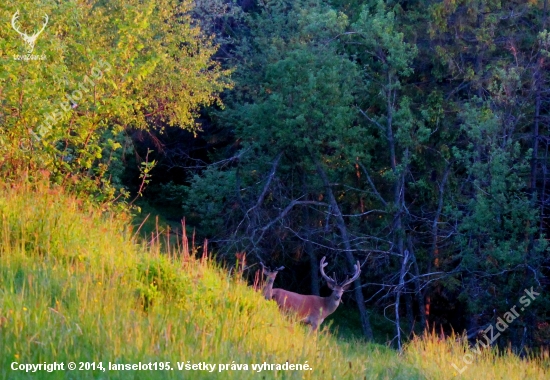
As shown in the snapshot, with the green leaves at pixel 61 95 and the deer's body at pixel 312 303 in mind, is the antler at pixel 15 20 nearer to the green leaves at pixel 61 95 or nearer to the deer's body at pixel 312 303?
the green leaves at pixel 61 95

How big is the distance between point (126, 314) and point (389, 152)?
14456 mm

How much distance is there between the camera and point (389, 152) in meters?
19.8

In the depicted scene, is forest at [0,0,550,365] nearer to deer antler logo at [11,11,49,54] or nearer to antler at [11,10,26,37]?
antler at [11,10,26,37]

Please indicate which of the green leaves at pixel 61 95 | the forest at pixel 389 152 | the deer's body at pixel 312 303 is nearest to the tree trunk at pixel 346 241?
the forest at pixel 389 152

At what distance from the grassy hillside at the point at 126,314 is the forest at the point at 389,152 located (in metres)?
6.67

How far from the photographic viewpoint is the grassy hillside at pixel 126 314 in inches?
213

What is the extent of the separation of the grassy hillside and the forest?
21.9 ft

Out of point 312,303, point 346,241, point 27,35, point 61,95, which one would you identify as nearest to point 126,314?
point 61,95

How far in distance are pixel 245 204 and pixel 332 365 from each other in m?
13.7

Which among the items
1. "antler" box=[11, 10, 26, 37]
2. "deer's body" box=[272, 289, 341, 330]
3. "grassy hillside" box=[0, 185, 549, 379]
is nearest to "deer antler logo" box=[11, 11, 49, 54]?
"antler" box=[11, 10, 26, 37]

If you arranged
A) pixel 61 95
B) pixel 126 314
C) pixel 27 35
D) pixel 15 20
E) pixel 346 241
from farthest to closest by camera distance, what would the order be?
pixel 346 241, pixel 15 20, pixel 27 35, pixel 61 95, pixel 126 314

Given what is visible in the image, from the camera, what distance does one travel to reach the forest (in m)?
15.8

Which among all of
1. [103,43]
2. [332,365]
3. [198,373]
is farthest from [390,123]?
[198,373]

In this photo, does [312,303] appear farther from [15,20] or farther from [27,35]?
[15,20]
